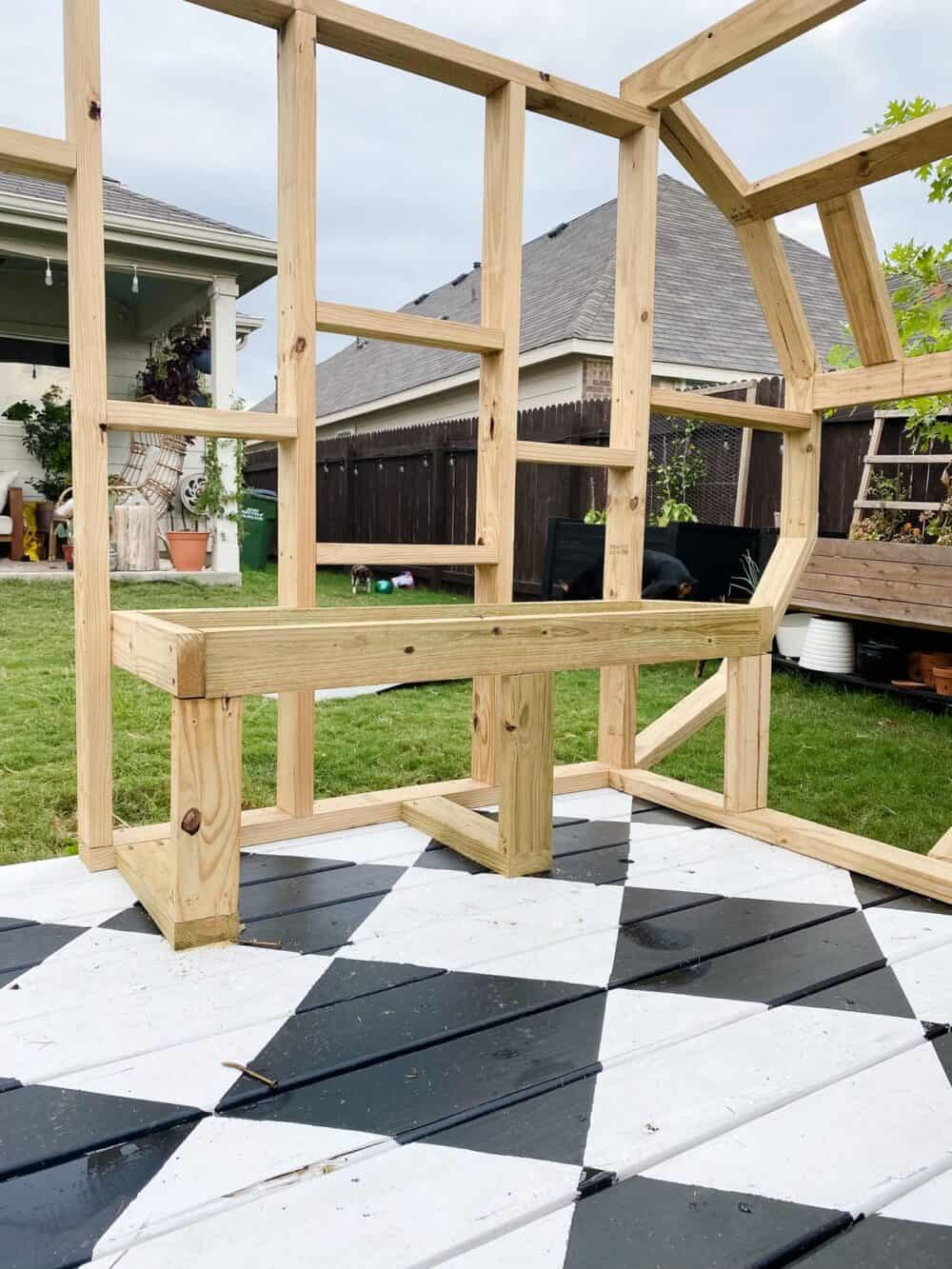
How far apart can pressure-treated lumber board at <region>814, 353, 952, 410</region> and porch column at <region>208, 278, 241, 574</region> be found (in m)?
6.30

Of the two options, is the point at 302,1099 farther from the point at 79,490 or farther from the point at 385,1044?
the point at 79,490

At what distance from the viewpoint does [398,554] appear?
6.66 ft

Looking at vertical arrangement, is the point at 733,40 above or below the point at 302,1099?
above

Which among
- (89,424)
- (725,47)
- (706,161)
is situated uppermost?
(725,47)

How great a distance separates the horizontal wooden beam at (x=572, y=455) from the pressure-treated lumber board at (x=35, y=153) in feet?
3.31

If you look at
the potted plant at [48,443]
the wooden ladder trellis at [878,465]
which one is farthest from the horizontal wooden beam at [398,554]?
the potted plant at [48,443]

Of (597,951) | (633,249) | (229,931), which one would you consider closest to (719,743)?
(633,249)

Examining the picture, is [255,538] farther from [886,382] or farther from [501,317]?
[886,382]

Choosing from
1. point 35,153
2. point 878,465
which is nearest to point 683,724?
point 35,153

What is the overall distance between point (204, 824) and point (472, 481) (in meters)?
8.23

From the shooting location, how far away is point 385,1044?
1205 mm

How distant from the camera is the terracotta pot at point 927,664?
4.54 metres

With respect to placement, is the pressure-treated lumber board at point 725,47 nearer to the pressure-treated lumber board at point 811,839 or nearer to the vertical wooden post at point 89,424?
the vertical wooden post at point 89,424

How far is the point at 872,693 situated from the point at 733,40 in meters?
3.40
